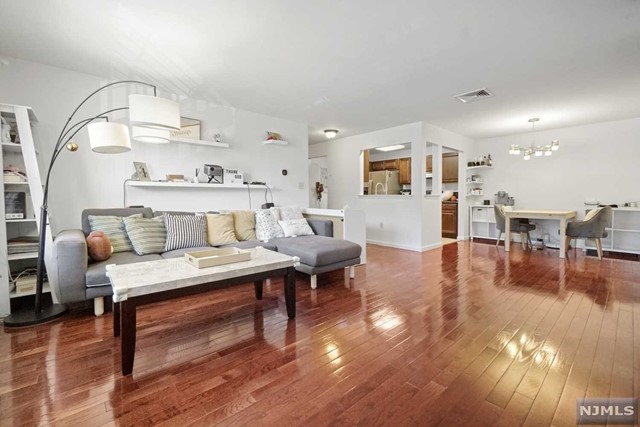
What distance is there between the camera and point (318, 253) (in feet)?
10.1

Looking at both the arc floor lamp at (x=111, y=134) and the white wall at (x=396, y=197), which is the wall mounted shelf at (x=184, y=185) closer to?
the arc floor lamp at (x=111, y=134)

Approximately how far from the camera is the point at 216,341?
2.05 metres

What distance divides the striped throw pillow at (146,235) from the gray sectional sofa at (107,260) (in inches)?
3.8

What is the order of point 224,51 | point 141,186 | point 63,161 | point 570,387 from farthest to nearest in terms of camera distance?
point 141,186
point 63,161
point 224,51
point 570,387

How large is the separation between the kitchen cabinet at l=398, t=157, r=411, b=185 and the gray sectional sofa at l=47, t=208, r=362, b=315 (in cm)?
391

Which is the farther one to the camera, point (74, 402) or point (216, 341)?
point (216, 341)

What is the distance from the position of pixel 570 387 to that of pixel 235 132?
443 centimetres

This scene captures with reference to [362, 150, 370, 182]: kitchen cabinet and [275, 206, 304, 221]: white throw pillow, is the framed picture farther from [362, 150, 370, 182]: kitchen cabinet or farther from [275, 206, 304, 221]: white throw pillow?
[362, 150, 370, 182]: kitchen cabinet

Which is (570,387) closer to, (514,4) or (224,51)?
(514,4)

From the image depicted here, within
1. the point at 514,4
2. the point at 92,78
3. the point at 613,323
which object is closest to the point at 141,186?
the point at 92,78

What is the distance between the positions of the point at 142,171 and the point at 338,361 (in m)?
3.14

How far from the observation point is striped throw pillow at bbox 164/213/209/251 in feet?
10.1

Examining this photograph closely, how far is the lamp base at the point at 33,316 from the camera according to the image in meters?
2.25

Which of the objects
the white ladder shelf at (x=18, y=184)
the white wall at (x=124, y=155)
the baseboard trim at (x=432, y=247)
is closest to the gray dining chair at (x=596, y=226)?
the baseboard trim at (x=432, y=247)
